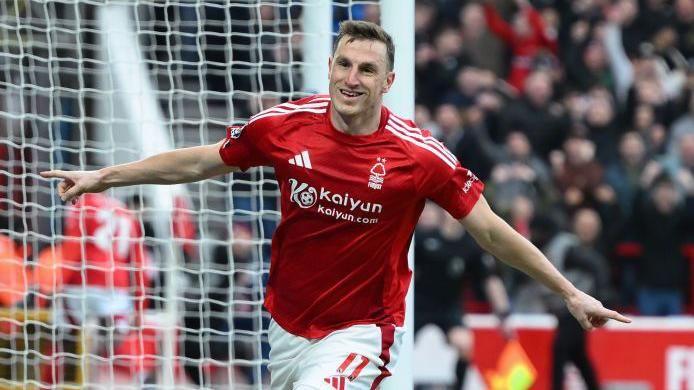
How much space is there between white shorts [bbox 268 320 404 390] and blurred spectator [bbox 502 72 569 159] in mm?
6854

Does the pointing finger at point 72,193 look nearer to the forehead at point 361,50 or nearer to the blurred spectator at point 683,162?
the forehead at point 361,50

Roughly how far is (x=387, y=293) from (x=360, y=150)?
2.02ft

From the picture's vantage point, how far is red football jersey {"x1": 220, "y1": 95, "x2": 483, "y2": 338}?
5457 mm

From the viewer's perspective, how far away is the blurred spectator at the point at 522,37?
13273mm

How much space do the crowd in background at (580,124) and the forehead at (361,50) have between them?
241 inches

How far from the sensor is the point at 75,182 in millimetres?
5574

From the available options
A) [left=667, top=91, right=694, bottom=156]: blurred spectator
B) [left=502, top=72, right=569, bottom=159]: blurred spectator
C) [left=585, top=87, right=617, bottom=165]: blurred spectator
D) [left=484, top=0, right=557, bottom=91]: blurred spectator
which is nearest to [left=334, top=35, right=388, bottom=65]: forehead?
[left=502, top=72, right=569, bottom=159]: blurred spectator

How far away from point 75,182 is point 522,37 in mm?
8433

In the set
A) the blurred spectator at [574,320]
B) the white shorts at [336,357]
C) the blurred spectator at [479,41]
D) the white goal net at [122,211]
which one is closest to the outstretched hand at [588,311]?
the white shorts at [336,357]

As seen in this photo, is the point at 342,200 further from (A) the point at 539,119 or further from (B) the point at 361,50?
(A) the point at 539,119

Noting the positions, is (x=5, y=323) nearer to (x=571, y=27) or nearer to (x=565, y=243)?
(x=565, y=243)

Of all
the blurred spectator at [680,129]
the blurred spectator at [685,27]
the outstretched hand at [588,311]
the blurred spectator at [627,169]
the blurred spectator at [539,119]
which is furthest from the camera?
the blurred spectator at [685,27]

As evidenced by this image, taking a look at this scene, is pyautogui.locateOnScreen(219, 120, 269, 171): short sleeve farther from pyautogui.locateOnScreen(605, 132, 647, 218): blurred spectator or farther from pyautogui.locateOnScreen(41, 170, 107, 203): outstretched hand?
pyautogui.locateOnScreen(605, 132, 647, 218): blurred spectator

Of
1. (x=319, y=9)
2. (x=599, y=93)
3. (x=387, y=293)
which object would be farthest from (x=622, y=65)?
(x=387, y=293)
